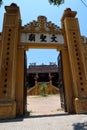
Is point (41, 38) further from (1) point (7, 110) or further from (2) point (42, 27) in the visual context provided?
(1) point (7, 110)

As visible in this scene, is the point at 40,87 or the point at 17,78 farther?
the point at 40,87

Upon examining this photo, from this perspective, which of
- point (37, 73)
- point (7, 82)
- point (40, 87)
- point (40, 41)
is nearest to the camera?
point (7, 82)

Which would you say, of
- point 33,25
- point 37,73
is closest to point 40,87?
point 37,73

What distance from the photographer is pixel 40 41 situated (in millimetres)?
8297

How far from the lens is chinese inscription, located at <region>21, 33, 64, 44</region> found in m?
8.25

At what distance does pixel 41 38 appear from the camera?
8.38m

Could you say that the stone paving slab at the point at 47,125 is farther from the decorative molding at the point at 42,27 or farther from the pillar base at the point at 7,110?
the decorative molding at the point at 42,27

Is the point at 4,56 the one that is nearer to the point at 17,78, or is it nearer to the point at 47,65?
the point at 17,78

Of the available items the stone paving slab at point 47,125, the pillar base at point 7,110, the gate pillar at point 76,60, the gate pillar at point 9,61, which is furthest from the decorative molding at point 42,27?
the stone paving slab at point 47,125

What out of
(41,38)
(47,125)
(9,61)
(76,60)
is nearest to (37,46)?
(41,38)

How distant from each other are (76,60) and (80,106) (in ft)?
7.19

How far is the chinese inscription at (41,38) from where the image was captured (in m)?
8.25

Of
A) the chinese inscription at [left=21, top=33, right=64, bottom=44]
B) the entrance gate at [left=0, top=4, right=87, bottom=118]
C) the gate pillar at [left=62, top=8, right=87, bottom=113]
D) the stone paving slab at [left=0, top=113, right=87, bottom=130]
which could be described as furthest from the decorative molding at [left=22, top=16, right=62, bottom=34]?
the stone paving slab at [left=0, top=113, right=87, bottom=130]

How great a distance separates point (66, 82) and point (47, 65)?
58.7 ft
